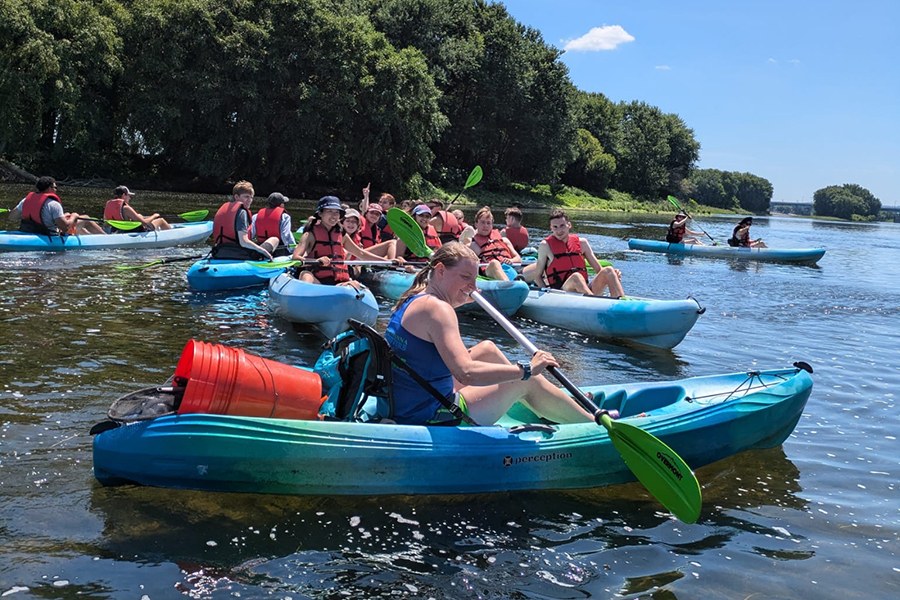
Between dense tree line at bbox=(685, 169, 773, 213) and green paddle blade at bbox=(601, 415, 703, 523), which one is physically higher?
dense tree line at bbox=(685, 169, 773, 213)

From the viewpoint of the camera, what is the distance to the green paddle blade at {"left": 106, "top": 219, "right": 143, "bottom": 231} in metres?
13.9

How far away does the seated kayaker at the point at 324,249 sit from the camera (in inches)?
339

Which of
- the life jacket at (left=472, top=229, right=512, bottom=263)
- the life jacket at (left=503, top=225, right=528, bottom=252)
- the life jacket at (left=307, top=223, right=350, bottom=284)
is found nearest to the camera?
the life jacket at (left=307, top=223, right=350, bottom=284)

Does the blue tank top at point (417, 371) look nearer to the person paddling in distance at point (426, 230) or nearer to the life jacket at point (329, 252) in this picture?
the life jacket at point (329, 252)

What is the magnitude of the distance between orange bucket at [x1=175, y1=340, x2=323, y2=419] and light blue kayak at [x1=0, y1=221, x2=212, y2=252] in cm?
942

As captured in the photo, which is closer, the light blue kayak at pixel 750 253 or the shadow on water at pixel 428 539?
the shadow on water at pixel 428 539

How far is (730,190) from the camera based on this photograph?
11319cm

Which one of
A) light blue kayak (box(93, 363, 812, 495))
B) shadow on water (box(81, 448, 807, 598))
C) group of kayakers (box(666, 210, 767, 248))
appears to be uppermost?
group of kayakers (box(666, 210, 767, 248))

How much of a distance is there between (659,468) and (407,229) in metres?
4.39

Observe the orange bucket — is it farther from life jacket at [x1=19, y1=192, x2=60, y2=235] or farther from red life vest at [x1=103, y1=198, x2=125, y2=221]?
red life vest at [x1=103, y1=198, x2=125, y2=221]

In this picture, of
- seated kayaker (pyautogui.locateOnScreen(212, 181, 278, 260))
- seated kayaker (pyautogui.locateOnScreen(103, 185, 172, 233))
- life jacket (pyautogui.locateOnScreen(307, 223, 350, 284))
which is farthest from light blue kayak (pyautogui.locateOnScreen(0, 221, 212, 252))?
life jacket (pyautogui.locateOnScreen(307, 223, 350, 284))

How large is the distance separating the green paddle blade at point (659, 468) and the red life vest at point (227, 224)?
23.4ft

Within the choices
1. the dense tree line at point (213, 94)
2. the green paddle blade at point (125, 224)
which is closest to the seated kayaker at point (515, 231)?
the green paddle blade at point (125, 224)

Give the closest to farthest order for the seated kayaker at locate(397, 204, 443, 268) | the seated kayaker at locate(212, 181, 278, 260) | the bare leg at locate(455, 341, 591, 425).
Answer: the bare leg at locate(455, 341, 591, 425) → the seated kayaker at locate(212, 181, 278, 260) → the seated kayaker at locate(397, 204, 443, 268)
